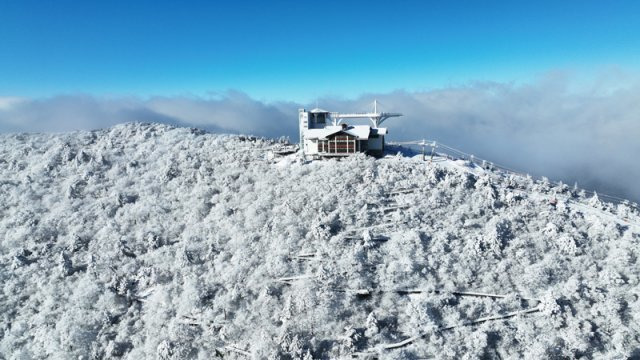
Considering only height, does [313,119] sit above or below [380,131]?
above

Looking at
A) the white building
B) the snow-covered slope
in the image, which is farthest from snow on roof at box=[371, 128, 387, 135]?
the snow-covered slope

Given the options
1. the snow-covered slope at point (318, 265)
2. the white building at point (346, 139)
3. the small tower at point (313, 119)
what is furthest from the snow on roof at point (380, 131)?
the small tower at point (313, 119)

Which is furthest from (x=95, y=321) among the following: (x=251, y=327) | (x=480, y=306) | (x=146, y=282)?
(x=480, y=306)

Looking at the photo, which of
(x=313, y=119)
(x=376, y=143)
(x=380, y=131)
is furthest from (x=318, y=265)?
(x=313, y=119)

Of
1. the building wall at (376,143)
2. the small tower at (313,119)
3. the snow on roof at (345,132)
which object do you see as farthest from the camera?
the small tower at (313,119)

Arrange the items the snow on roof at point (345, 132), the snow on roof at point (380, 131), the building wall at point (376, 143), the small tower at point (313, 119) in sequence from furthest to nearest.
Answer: the small tower at point (313, 119), the snow on roof at point (380, 131), the building wall at point (376, 143), the snow on roof at point (345, 132)

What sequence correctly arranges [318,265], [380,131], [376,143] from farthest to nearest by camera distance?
[380,131] < [376,143] < [318,265]

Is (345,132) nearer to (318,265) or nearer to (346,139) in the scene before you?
(346,139)

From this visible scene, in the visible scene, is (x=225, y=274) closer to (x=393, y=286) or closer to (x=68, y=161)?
(x=393, y=286)

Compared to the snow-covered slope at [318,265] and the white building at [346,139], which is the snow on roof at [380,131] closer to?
the white building at [346,139]
